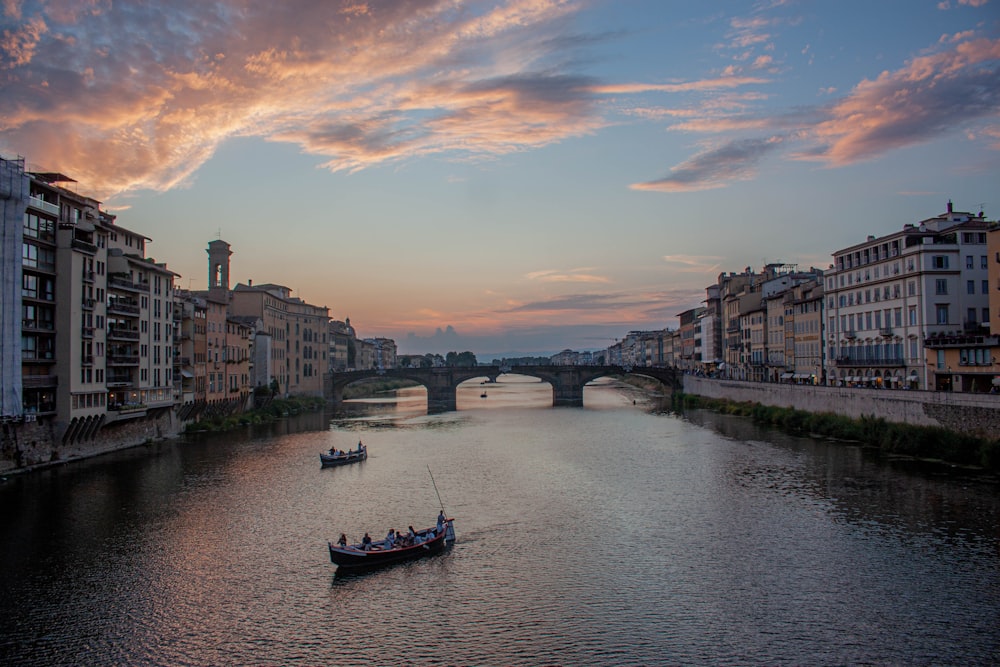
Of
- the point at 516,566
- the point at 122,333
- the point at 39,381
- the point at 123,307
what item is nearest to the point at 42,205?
the point at 39,381

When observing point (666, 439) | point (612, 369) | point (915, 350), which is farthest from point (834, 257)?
point (612, 369)

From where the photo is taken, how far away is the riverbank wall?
1606 inches

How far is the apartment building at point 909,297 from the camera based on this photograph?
5362cm

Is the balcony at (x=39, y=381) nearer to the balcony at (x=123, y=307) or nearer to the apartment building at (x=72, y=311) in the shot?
the apartment building at (x=72, y=311)

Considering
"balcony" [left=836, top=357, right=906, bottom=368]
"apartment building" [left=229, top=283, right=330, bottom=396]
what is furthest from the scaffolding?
"balcony" [left=836, top=357, right=906, bottom=368]

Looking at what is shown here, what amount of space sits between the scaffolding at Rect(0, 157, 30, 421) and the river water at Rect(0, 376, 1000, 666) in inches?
193

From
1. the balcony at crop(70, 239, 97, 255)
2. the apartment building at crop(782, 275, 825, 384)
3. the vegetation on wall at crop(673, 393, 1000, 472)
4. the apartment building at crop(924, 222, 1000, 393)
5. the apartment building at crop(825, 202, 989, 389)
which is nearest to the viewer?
the vegetation on wall at crop(673, 393, 1000, 472)

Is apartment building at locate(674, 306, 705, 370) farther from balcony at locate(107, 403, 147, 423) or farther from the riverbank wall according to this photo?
balcony at locate(107, 403, 147, 423)

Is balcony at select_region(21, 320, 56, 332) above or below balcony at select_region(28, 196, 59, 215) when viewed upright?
below

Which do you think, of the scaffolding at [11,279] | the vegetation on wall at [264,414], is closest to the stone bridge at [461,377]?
the vegetation on wall at [264,414]

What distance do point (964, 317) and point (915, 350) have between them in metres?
3.94

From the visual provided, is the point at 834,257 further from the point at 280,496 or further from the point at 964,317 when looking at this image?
the point at 280,496

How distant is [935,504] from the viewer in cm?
3350

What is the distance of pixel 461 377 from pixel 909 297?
6934 cm
